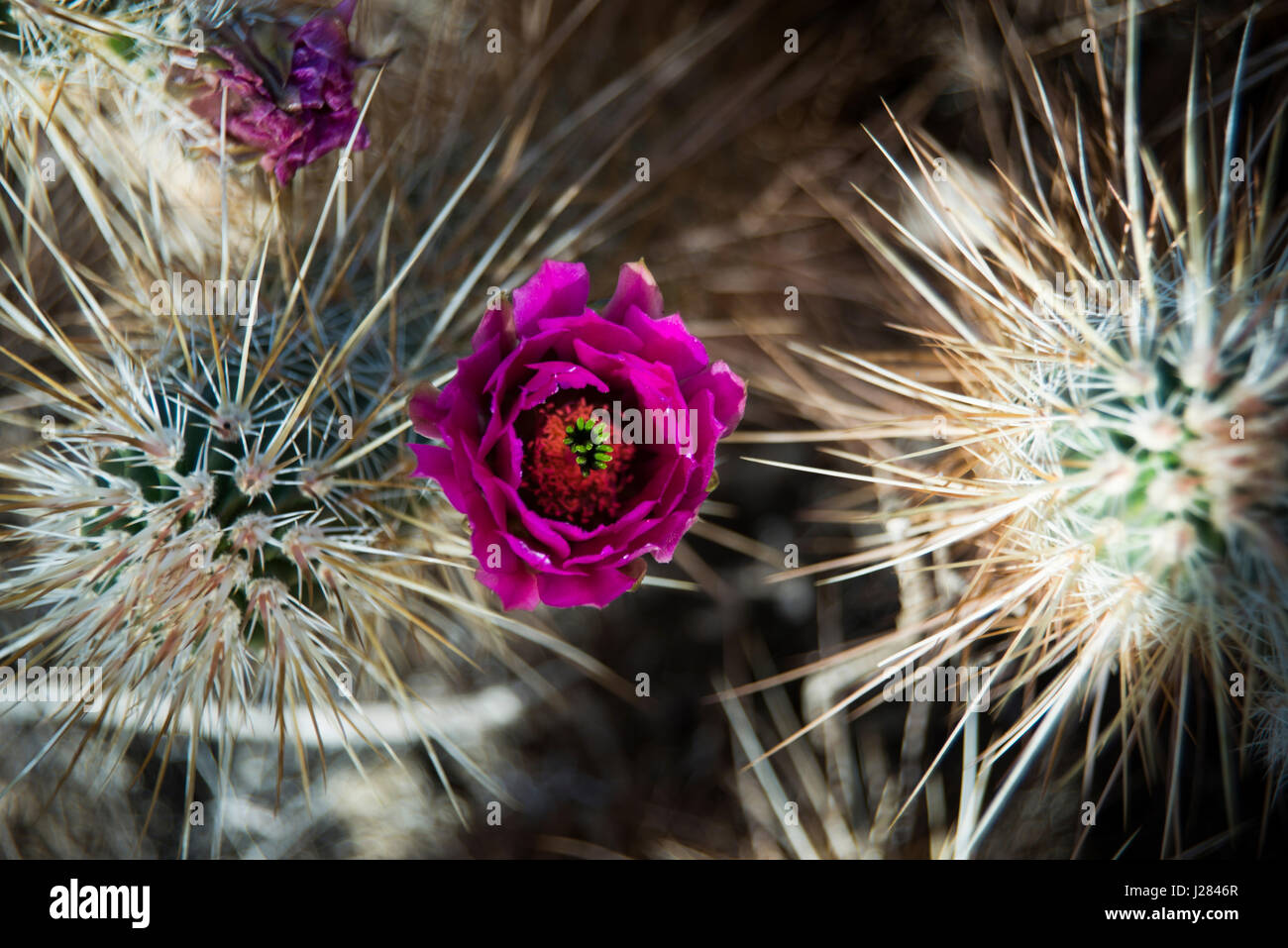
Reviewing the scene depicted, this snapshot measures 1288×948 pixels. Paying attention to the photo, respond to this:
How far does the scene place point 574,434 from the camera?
672 mm

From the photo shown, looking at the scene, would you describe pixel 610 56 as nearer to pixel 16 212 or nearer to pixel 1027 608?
pixel 16 212

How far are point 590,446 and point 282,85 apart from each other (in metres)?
0.45

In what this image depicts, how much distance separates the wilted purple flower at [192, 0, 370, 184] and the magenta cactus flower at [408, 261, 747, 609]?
298mm

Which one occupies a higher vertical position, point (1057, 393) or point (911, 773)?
point (1057, 393)

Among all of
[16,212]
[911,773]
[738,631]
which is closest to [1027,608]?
[911,773]

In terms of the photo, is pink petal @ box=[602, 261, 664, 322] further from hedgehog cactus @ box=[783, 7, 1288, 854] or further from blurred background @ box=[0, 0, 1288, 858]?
blurred background @ box=[0, 0, 1288, 858]

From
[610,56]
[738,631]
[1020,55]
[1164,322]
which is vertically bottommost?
[738,631]

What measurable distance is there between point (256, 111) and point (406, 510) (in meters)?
0.38

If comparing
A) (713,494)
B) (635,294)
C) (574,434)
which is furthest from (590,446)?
(713,494)

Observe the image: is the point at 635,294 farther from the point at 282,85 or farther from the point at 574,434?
the point at 282,85

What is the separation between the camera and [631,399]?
66cm

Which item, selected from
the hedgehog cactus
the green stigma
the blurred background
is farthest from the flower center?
the blurred background
